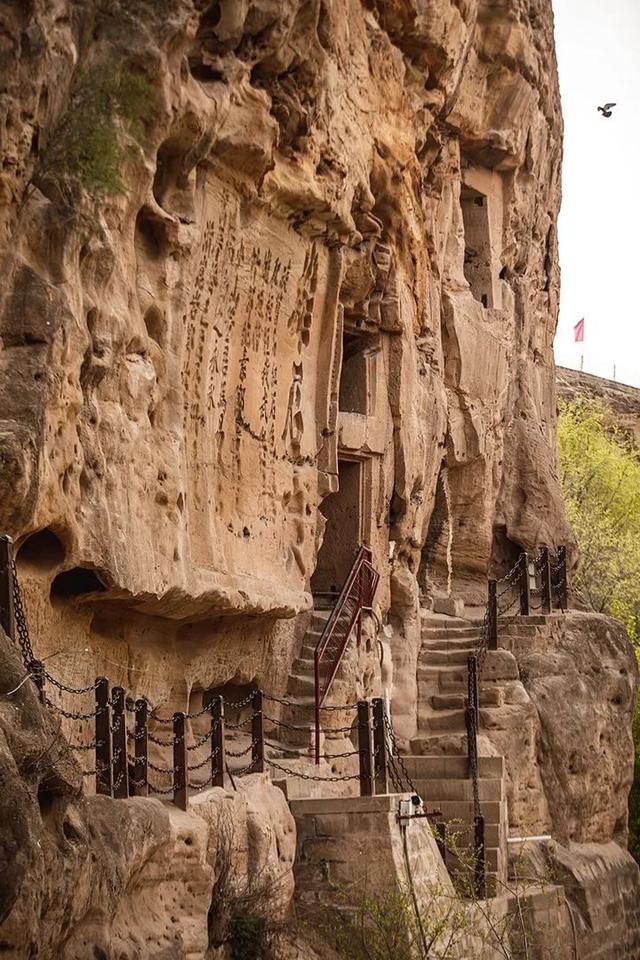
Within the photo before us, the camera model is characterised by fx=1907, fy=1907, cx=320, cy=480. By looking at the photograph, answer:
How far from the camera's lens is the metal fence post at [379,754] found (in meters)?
20.5

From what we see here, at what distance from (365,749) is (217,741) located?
2.59m

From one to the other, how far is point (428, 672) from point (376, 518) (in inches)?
89.3

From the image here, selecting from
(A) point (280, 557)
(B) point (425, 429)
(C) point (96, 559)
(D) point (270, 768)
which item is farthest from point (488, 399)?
(C) point (96, 559)

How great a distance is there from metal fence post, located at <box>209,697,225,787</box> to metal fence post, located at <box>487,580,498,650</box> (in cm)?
929

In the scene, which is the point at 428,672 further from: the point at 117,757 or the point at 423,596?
the point at 117,757

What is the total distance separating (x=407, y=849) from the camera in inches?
783

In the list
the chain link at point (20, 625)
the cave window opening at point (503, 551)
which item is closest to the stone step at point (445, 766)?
the cave window opening at point (503, 551)

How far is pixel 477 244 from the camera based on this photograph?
31391 mm

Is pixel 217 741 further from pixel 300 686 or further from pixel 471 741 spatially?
pixel 471 741

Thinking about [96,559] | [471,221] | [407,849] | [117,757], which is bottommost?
[407,849]

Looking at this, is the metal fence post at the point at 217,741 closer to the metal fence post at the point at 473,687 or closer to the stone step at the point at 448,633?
the metal fence post at the point at 473,687

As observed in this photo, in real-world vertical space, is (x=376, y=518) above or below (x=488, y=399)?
below

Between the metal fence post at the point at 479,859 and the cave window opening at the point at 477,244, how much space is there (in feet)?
36.8

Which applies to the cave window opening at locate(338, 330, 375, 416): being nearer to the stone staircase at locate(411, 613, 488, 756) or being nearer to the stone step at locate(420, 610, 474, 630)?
the stone step at locate(420, 610, 474, 630)
